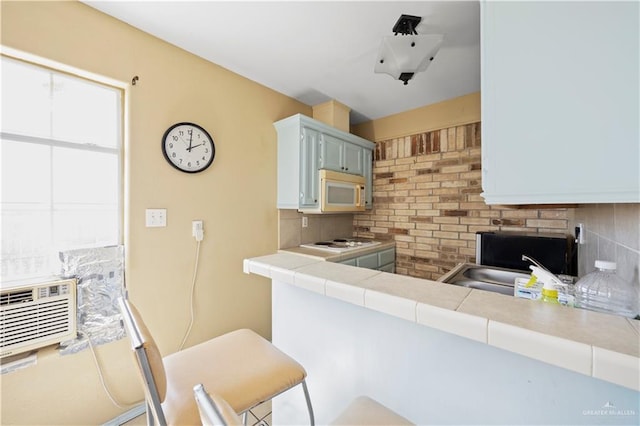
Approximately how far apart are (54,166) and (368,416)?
198 cm

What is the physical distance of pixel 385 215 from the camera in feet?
10.2

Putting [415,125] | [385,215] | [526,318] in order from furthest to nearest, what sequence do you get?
[385,215] → [415,125] → [526,318]

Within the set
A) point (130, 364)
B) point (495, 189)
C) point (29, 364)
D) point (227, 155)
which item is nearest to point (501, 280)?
point (495, 189)

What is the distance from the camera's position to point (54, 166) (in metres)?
1.41

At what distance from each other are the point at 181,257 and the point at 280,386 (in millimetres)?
1270

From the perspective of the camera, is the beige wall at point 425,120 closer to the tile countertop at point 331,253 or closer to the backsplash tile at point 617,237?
the tile countertop at point 331,253

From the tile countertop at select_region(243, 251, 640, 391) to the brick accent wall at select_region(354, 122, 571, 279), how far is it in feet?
6.17

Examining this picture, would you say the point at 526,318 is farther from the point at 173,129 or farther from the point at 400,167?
the point at 400,167

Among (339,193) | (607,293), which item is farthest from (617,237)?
(339,193)

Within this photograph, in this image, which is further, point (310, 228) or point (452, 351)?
point (310, 228)

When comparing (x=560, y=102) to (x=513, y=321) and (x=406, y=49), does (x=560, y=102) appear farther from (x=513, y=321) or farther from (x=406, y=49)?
(x=406, y=49)

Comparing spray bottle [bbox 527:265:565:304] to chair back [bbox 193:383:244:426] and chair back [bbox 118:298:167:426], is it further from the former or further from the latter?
chair back [bbox 118:298:167:426]

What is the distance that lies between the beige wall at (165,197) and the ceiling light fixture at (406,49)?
1.24 m

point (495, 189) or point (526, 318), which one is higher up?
point (495, 189)
